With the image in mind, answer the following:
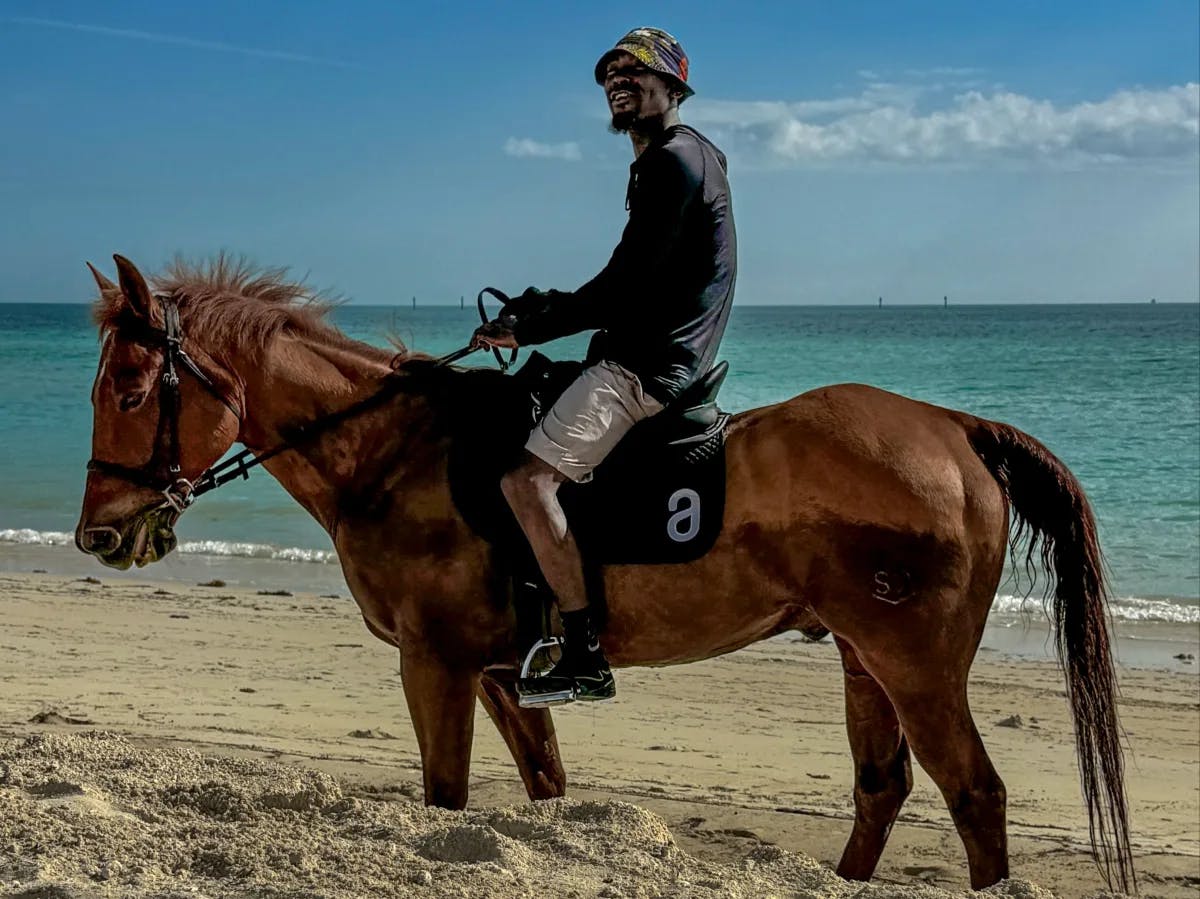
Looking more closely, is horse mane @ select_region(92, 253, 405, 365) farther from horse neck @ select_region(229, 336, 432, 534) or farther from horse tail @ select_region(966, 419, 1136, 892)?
horse tail @ select_region(966, 419, 1136, 892)

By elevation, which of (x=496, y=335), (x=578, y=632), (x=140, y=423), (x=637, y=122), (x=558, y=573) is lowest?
(x=578, y=632)

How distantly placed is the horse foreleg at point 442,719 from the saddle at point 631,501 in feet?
0.94

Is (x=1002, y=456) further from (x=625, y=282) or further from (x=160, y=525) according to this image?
(x=160, y=525)

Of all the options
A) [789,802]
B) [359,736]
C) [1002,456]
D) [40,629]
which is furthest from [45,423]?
[1002,456]

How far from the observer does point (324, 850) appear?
11.5 feet

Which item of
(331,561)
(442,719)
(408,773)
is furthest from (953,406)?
(442,719)

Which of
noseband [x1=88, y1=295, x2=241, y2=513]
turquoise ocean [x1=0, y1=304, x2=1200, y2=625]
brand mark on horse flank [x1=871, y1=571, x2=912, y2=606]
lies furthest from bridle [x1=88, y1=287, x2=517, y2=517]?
brand mark on horse flank [x1=871, y1=571, x2=912, y2=606]

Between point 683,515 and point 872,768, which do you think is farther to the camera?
point 872,768

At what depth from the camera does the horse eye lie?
13.9 feet

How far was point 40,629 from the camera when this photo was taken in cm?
979

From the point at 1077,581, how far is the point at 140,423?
3.19 m

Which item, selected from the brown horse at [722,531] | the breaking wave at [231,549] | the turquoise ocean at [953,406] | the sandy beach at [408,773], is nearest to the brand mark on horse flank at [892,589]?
the brown horse at [722,531]

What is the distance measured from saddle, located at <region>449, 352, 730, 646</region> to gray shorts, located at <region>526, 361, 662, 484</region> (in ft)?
0.41

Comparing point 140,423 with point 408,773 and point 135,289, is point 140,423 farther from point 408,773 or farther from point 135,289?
point 408,773
